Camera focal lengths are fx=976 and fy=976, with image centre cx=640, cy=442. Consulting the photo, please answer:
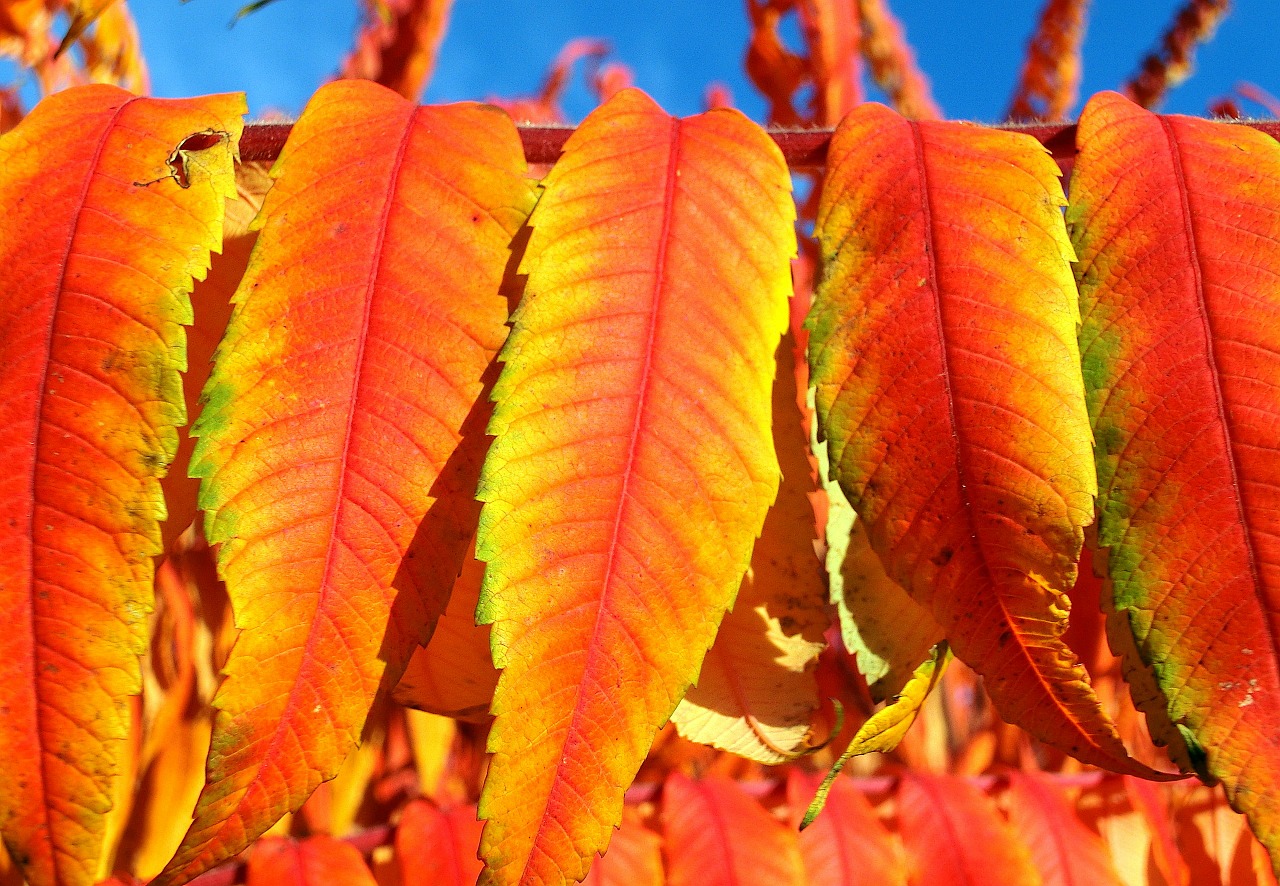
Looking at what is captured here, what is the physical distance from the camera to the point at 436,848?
905 mm

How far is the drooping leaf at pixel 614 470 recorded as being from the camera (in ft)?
1.73

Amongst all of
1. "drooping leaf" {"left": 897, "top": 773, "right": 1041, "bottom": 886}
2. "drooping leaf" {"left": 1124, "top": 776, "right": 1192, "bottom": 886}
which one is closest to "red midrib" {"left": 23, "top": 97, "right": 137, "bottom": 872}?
"drooping leaf" {"left": 897, "top": 773, "right": 1041, "bottom": 886}

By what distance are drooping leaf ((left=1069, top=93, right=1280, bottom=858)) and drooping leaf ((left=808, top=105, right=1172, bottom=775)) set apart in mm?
34

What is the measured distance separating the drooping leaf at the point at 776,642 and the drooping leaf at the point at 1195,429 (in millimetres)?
195

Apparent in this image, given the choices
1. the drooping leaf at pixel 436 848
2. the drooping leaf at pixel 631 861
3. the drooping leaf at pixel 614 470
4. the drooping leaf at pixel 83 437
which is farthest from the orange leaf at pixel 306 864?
the drooping leaf at pixel 614 470

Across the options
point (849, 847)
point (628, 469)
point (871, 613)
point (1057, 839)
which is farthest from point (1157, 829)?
point (628, 469)

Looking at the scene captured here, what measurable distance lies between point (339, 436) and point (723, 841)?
1.88ft

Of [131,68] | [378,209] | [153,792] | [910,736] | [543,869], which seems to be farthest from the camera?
[131,68]

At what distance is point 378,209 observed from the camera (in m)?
0.63

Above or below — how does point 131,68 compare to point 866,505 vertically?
above

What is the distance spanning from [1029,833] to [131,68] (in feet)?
7.18

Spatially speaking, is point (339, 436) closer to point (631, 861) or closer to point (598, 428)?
point (598, 428)

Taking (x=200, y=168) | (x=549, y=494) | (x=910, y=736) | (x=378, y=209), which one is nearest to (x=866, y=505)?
(x=549, y=494)

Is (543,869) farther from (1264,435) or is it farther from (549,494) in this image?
(1264,435)
